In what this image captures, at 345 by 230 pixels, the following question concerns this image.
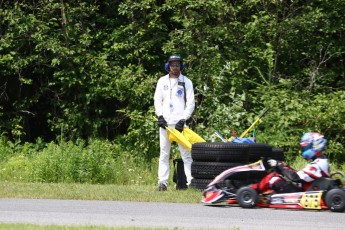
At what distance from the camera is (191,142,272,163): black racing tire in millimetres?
13625

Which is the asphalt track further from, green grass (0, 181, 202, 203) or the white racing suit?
the white racing suit

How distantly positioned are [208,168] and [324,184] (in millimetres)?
2367

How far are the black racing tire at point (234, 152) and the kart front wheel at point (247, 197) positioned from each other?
1.59 m

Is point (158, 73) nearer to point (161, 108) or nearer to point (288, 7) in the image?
point (288, 7)

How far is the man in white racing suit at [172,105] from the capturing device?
1470 centimetres

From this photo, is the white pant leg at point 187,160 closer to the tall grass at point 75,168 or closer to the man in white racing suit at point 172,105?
the man in white racing suit at point 172,105

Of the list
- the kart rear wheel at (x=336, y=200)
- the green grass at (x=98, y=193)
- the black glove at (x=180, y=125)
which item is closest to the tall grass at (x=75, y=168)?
the green grass at (x=98, y=193)

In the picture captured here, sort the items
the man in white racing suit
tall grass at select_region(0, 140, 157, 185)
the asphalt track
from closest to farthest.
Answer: the asphalt track < the man in white racing suit < tall grass at select_region(0, 140, 157, 185)

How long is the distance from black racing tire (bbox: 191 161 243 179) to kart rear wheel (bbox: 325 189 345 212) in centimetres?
229

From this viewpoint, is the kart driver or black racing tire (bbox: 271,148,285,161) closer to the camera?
the kart driver

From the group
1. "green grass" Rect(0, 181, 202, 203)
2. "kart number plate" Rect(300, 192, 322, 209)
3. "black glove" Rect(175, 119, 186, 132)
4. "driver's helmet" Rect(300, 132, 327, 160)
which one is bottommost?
"green grass" Rect(0, 181, 202, 203)

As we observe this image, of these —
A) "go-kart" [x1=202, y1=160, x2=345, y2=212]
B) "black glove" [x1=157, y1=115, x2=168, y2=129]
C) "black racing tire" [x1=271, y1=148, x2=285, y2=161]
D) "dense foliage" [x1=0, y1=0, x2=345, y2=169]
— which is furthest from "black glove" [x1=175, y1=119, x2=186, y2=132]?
"dense foliage" [x1=0, y1=0, x2=345, y2=169]

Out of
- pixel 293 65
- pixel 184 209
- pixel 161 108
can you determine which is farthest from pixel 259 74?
pixel 184 209

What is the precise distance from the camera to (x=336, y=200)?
458 inches
